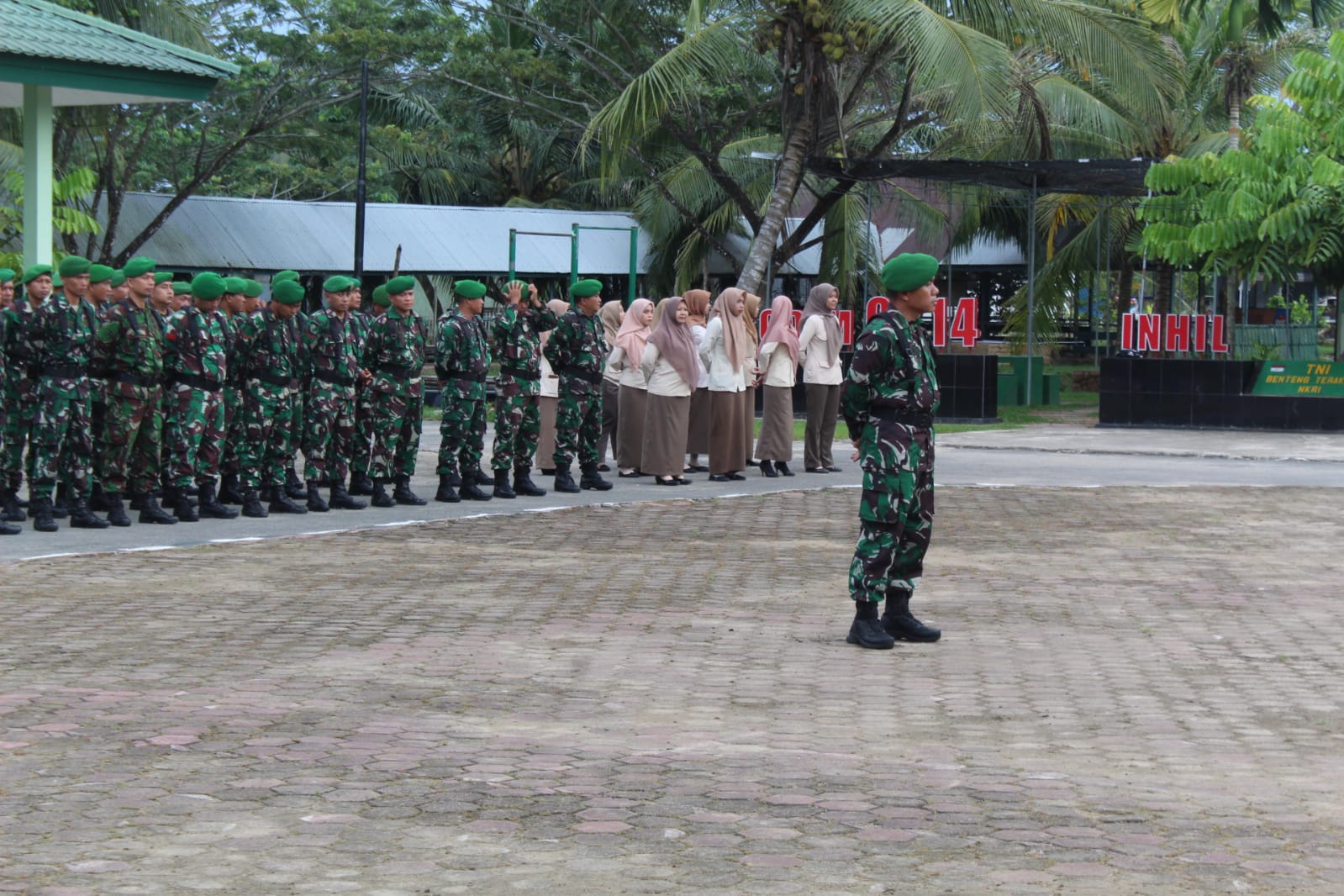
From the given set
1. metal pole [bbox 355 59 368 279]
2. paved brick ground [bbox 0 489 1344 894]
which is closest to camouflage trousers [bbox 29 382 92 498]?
paved brick ground [bbox 0 489 1344 894]

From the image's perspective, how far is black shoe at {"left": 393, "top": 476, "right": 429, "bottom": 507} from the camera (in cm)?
1459

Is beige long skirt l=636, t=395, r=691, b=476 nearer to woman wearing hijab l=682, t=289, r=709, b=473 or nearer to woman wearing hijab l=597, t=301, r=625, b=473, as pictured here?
woman wearing hijab l=682, t=289, r=709, b=473

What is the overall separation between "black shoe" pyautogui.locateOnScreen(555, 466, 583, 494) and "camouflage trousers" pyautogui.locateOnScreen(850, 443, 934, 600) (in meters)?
7.23

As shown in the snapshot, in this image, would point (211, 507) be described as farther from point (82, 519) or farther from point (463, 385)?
point (463, 385)

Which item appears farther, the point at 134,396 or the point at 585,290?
the point at 585,290

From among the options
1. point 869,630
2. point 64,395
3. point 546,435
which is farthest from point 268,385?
point 869,630

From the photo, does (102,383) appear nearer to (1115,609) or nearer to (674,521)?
(674,521)

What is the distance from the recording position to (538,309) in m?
15.5

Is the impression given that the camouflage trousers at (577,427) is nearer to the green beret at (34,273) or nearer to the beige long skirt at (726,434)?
the beige long skirt at (726,434)

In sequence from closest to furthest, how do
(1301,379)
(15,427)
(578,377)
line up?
1. (15,427)
2. (578,377)
3. (1301,379)

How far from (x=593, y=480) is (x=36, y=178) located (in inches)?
247

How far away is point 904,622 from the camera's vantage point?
8.82 metres

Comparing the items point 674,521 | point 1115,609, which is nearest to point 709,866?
point 1115,609

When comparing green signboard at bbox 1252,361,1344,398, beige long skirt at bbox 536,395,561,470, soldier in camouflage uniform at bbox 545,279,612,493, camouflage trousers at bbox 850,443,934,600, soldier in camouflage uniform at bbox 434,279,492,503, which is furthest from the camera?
green signboard at bbox 1252,361,1344,398
